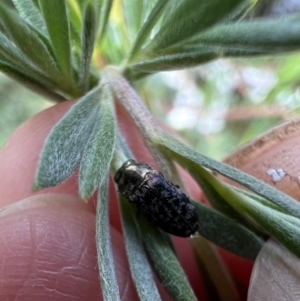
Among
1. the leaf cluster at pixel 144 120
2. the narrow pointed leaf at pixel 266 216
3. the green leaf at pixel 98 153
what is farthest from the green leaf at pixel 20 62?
the narrow pointed leaf at pixel 266 216

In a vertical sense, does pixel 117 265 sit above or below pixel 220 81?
below

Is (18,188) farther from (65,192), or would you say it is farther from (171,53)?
Answer: (171,53)

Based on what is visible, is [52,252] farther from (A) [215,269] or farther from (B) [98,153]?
(A) [215,269]

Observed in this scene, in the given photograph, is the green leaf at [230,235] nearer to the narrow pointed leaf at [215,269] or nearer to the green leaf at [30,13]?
the narrow pointed leaf at [215,269]

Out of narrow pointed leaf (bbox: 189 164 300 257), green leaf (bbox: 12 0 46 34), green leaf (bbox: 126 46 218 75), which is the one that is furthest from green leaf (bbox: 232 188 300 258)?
green leaf (bbox: 12 0 46 34)

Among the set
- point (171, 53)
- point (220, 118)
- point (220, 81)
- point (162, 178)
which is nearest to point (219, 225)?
point (162, 178)

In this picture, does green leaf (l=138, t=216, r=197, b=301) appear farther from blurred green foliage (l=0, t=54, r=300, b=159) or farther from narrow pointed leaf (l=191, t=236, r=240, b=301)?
blurred green foliage (l=0, t=54, r=300, b=159)
